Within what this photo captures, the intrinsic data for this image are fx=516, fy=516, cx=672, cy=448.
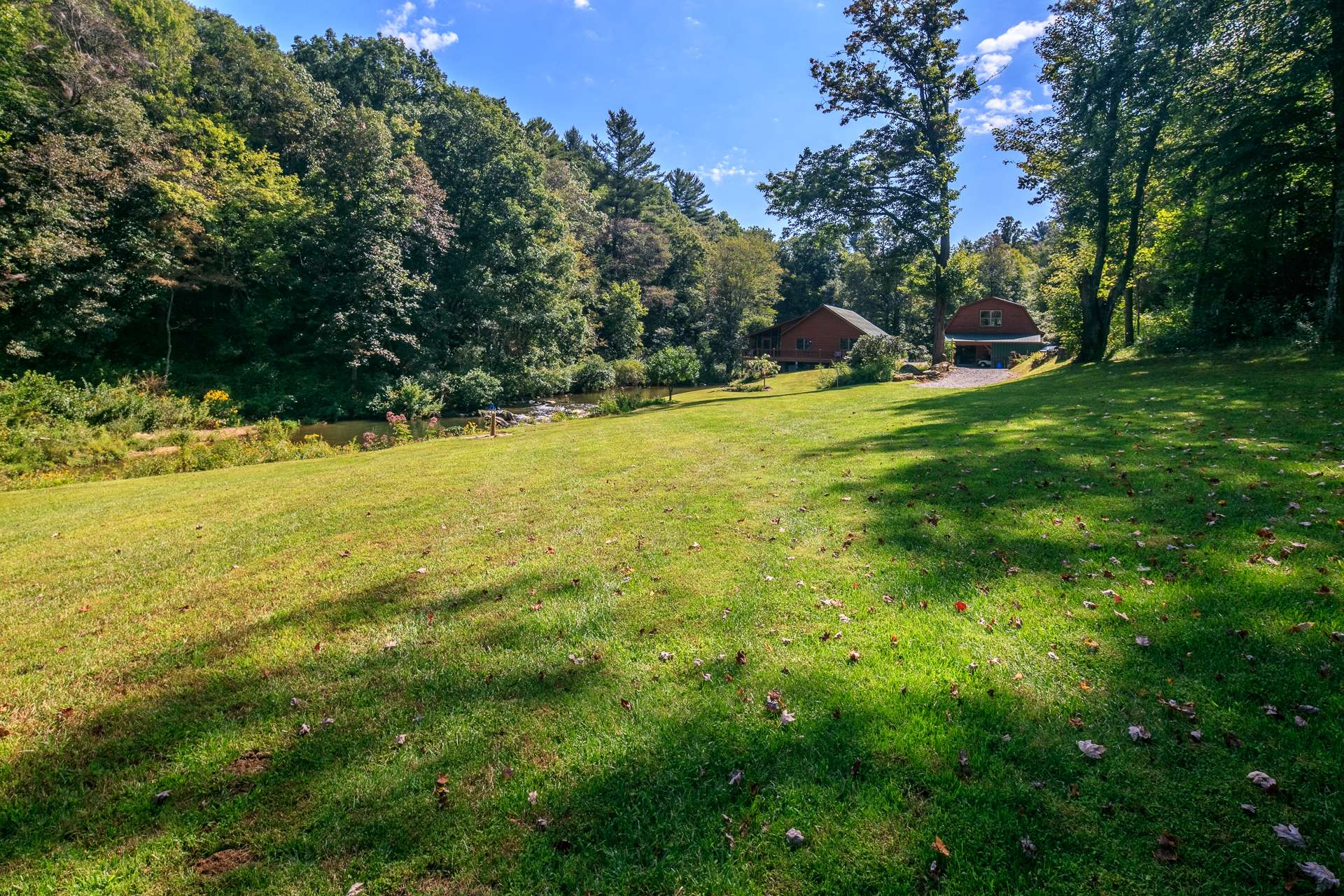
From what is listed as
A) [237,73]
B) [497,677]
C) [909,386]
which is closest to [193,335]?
[237,73]

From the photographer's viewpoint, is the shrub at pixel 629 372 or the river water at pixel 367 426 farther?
the shrub at pixel 629 372

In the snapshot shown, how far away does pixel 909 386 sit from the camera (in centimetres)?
2264

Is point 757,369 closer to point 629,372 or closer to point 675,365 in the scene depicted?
point 629,372

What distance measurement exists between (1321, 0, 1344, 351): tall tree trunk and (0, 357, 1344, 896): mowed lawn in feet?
35.1

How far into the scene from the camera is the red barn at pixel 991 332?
4581 cm

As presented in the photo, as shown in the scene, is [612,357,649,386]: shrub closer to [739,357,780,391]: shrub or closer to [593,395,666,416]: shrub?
[739,357,780,391]: shrub

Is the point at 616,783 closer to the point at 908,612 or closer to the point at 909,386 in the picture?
the point at 908,612

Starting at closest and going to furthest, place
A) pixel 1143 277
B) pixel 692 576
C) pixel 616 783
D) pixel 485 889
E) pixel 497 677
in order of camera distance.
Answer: pixel 485 889, pixel 616 783, pixel 497 677, pixel 692 576, pixel 1143 277

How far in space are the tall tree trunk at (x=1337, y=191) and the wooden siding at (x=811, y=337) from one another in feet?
95.3

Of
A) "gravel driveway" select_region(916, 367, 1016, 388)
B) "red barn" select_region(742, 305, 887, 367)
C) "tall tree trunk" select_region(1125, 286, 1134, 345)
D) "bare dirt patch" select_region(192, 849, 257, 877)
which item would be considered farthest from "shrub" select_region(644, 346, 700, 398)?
"bare dirt patch" select_region(192, 849, 257, 877)

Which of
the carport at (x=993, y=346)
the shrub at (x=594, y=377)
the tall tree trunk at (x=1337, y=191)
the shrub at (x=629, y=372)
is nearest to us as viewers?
the tall tree trunk at (x=1337, y=191)

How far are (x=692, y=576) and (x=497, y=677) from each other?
1985 mm

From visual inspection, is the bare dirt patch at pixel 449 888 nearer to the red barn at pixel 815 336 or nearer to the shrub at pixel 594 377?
the shrub at pixel 594 377

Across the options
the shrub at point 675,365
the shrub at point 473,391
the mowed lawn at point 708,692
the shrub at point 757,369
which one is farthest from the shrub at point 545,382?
the mowed lawn at point 708,692
